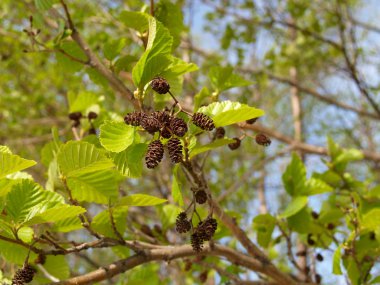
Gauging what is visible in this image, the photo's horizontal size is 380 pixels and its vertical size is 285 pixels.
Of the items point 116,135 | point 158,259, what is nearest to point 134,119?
point 116,135

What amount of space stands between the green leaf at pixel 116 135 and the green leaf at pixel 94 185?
28cm

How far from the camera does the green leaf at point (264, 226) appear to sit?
174cm

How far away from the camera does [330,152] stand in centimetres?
216

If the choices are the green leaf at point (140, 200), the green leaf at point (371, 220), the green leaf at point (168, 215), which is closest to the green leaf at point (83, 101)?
the green leaf at point (168, 215)

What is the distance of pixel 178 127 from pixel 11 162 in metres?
0.38

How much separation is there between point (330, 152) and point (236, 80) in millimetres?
798

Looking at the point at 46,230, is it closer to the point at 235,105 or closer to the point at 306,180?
the point at 235,105

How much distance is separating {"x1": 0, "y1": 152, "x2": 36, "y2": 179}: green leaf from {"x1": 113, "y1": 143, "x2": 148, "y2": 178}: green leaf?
0.20m

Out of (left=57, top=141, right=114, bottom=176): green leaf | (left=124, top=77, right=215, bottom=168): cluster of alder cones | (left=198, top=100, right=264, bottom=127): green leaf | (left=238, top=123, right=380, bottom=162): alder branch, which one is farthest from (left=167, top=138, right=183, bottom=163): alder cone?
(left=238, top=123, right=380, bottom=162): alder branch

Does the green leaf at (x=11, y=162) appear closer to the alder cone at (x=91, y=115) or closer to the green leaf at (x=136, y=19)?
the green leaf at (x=136, y=19)

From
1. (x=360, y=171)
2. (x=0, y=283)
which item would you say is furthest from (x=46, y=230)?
(x=360, y=171)

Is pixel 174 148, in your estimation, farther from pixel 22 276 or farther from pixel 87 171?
pixel 22 276

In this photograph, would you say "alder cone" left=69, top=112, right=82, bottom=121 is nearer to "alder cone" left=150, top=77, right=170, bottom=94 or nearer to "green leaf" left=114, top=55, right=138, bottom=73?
"green leaf" left=114, top=55, right=138, bottom=73

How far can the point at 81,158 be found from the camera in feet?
3.79
